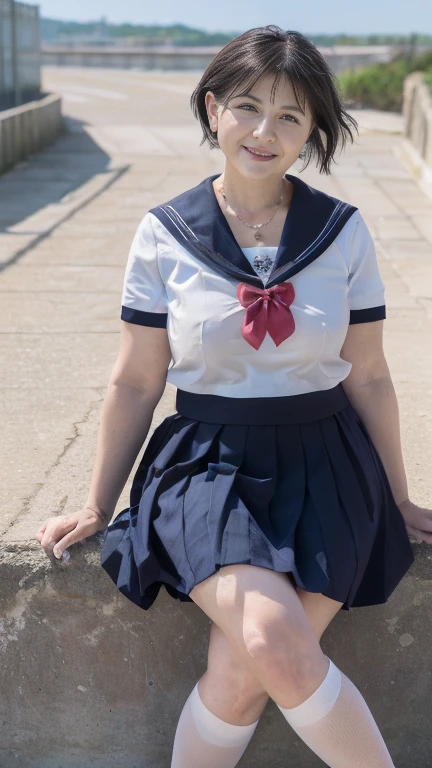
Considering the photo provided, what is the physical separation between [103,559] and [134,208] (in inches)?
213

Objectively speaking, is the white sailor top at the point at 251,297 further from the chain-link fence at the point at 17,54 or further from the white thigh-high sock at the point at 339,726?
the chain-link fence at the point at 17,54

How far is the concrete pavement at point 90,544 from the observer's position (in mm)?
2359

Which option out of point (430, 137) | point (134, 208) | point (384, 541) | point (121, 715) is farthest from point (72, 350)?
point (430, 137)

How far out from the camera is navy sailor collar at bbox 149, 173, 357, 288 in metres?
2.15

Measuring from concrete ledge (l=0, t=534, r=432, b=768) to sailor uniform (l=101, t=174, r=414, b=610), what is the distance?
0.63 feet

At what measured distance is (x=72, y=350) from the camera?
412 cm

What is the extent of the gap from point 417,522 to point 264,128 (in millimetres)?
921

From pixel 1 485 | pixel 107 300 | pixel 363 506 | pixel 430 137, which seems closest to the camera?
pixel 363 506

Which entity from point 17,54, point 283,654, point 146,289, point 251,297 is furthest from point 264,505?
point 17,54

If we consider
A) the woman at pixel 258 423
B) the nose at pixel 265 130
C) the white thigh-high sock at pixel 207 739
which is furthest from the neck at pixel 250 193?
the white thigh-high sock at pixel 207 739

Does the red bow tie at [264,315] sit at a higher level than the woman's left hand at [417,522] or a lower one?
higher

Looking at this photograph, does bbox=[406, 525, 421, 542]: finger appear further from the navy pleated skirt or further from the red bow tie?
the red bow tie

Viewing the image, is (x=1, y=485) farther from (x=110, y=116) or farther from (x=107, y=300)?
(x=110, y=116)

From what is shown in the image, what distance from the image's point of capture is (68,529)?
2.29 m
